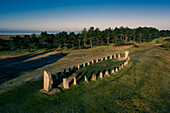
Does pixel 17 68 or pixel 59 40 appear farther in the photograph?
pixel 59 40

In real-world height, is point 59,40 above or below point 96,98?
above

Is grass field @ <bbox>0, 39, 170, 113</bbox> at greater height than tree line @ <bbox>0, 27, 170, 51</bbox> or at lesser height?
lesser

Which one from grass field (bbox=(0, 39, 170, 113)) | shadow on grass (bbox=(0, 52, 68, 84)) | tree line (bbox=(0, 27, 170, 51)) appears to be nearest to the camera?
grass field (bbox=(0, 39, 170, 113))

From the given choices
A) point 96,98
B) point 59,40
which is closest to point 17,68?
point 96,98

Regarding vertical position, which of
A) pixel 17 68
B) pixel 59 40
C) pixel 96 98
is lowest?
pixel 96 98

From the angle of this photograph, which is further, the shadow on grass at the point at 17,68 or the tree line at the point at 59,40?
the tree line at the point at 59,40

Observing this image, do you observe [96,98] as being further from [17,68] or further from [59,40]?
[59,40]

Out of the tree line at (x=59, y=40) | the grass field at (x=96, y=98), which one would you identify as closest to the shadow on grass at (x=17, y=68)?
the grass field at (x=96, y=98)

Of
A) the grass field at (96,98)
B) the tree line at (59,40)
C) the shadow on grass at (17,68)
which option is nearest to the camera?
the grass field at (96,98)

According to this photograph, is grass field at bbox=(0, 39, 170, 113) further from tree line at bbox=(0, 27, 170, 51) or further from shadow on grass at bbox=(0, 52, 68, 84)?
tree line at bbox=(0, 27, 170, 51)

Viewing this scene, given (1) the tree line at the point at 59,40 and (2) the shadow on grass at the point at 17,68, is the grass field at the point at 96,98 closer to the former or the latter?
(2) the shadow on grass at the point at 17,68

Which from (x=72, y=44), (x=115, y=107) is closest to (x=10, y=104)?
(x=115, y=107)

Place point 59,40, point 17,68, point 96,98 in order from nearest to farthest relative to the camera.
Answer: point 96,98 < point 17,68 < point 59,40

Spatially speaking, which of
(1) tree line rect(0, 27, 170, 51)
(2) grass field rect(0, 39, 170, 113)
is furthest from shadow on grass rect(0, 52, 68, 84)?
(1) tree line rect(0, 27, 170, 51)
